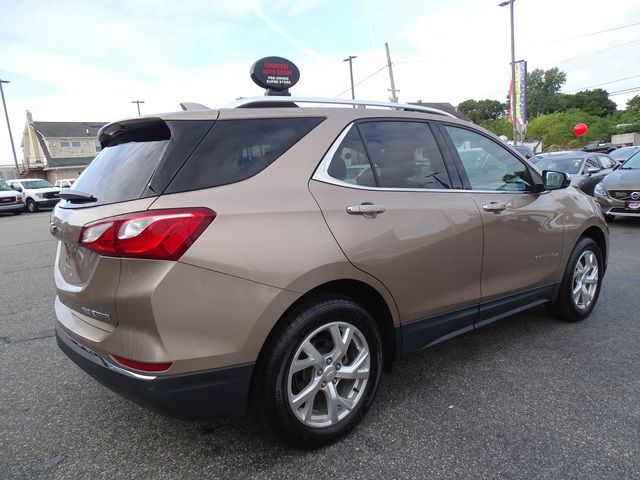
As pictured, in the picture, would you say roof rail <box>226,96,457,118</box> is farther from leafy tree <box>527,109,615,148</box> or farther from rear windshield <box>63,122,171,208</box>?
leafy tree <box>527,109,615,148</box>

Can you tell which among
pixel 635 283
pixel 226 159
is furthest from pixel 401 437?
pixel 635 283

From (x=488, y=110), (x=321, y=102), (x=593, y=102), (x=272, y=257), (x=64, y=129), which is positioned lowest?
(x=272, y=257)

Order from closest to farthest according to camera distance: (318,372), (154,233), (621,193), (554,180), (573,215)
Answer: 1. (154,233)
2. (318,372)
3. (554,180)
4. (573,215)
5. (621,193)

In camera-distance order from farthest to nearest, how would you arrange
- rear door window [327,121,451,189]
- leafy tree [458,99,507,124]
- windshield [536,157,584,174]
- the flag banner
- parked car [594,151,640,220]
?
1. leafy tree [458,99,507,124]
2. the flag banner
3. windshield [536,157,584,174]
4. parked car [594,151,640,220]
5. rear door window [327,121,451,189]

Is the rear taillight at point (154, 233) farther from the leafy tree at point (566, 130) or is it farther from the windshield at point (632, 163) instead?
the leafy tree at point (566, 130)

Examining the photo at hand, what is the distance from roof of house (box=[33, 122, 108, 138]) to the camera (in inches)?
1877

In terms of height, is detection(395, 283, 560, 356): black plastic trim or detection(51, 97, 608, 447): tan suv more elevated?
detection(51, 97, 608, 447): tan suv

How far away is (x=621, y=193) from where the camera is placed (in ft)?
29.1

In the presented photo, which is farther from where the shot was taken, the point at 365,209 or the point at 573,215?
the point at 573,215

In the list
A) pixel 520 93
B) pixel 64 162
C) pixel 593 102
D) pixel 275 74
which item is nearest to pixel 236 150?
pixel 275 74

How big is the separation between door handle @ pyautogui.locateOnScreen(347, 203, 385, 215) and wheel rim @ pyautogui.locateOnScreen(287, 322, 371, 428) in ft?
1.88

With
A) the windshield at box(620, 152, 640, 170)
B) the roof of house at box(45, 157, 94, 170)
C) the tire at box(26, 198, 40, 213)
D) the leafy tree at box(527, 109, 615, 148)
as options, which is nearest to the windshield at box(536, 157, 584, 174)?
the windshield at box(620, 152, 640, 170)

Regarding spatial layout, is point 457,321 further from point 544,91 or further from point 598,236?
point 544,91

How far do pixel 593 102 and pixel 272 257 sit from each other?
318 ft
